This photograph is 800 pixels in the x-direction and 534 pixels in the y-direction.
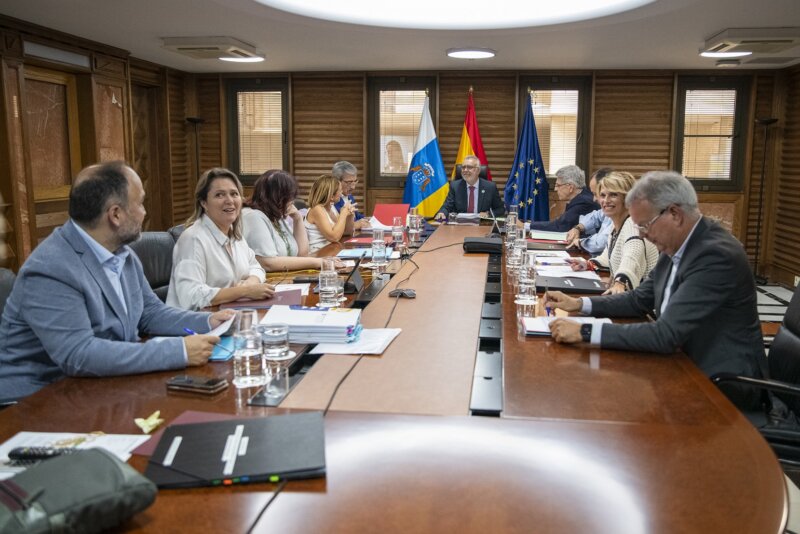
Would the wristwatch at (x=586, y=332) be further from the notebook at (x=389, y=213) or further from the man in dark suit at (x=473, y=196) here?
the man in dark suit at (x=473, y=196)

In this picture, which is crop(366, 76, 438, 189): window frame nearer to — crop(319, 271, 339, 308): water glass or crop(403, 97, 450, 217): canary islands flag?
crop(403, 97, 450, 217): canary islands flag

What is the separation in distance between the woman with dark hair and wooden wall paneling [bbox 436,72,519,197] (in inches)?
168

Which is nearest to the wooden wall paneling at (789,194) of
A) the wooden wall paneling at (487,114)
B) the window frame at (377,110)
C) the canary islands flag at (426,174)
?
the wooden wall paneling at (487,114)

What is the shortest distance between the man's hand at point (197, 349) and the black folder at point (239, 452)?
495mm

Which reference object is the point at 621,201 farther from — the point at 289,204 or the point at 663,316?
the point at 289,204

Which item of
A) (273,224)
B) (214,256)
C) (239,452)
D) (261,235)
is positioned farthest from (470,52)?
(239,452)

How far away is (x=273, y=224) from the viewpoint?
13.5 feet

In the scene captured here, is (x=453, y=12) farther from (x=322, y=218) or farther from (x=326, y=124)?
(x=326, y=124)

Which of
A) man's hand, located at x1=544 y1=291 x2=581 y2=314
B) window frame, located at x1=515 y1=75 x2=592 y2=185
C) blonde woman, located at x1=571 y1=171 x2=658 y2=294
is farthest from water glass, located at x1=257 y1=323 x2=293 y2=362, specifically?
window frame, located at x1=515 y1=75 x2=592 y2=185

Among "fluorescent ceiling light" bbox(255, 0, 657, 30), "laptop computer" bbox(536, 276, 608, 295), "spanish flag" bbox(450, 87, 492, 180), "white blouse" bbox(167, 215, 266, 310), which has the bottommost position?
"laptop computer" bbox(536, 276, 608, 295)

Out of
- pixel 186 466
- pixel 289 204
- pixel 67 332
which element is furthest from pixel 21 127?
pixel 186 466

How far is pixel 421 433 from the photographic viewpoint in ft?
4.97

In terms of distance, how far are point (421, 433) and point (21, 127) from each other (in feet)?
17.2

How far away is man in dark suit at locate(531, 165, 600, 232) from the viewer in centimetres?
540
